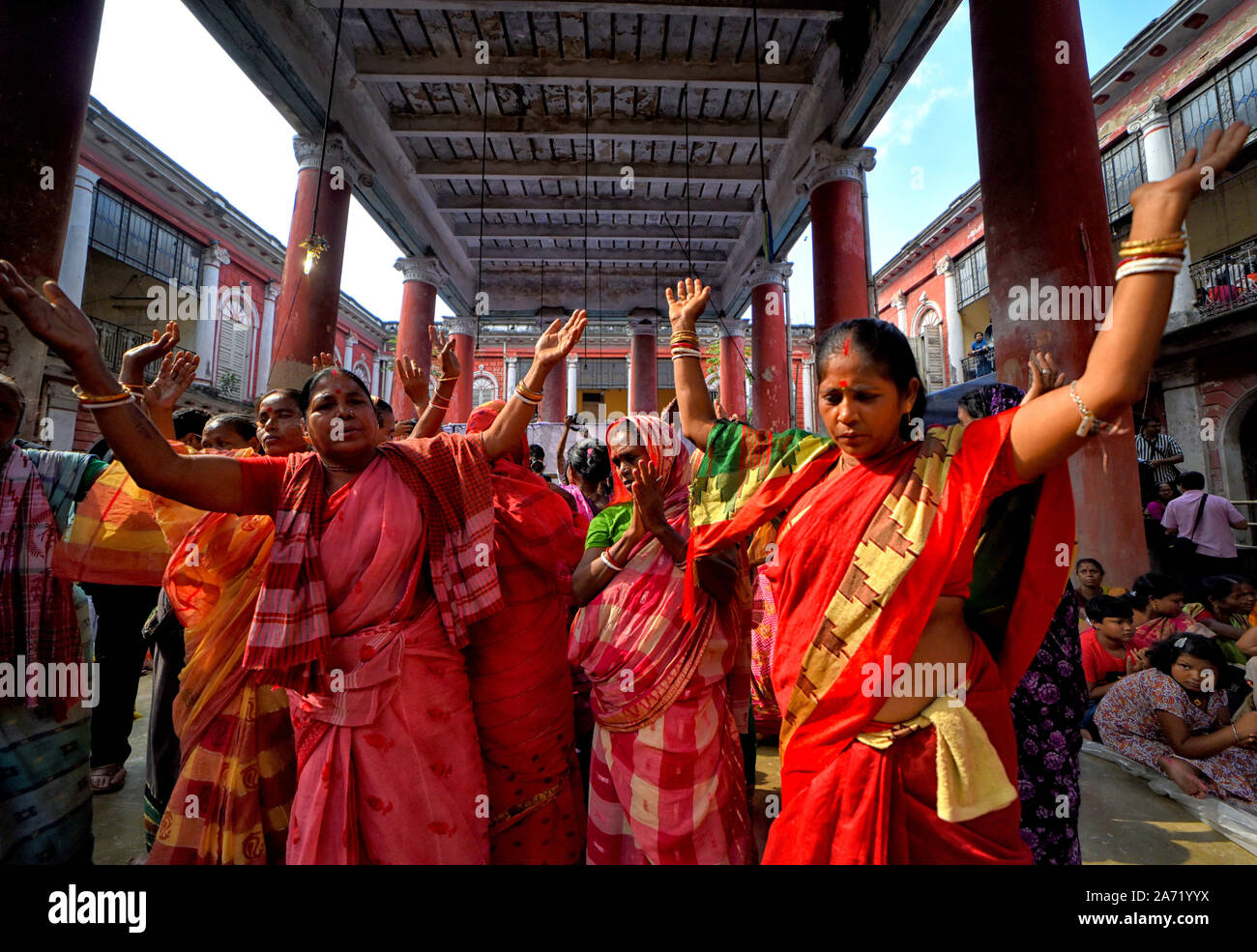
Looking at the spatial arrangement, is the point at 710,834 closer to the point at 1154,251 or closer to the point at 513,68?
the point at 1154,251

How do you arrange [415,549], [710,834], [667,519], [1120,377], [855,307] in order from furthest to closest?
[855,307] < [667,519] < [710,834] < [415,549] < [1120,377]

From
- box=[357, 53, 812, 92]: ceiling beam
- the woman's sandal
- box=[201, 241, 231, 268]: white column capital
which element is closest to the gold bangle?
the woman's sandal

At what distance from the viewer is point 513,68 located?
6.99 meters

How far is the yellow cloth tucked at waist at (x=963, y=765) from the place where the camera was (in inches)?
52.4

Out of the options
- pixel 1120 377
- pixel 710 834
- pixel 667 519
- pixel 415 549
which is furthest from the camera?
pixel 667 519

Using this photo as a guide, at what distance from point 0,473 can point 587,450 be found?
2305 millimetres

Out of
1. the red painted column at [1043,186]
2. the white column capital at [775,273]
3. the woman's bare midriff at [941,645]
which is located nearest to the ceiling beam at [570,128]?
the white column capital at [775,273]

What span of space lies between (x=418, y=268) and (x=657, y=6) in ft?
18.6

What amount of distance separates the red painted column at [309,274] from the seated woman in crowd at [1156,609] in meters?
7.63

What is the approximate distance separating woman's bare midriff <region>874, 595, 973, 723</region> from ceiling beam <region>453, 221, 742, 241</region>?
413 inches
